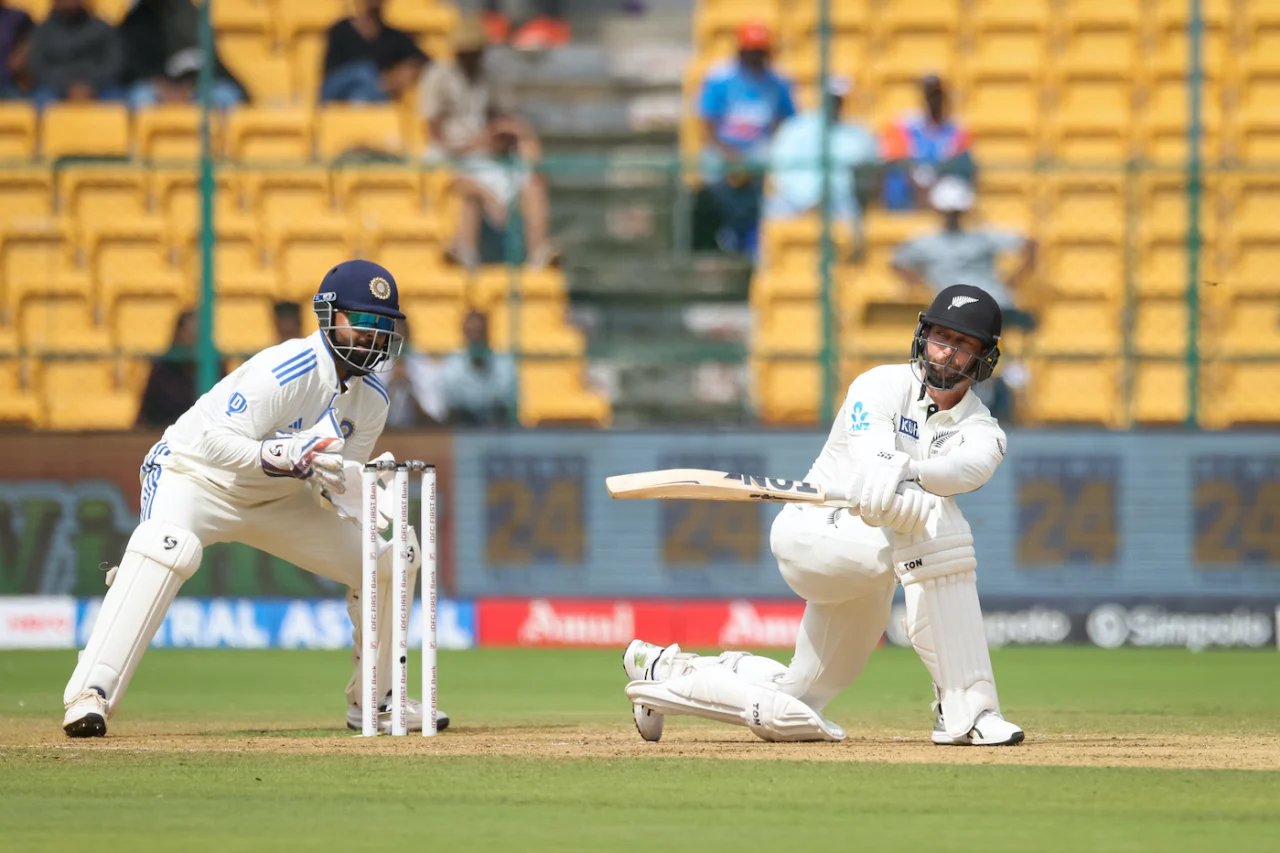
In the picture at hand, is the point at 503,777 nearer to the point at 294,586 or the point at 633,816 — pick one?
the point at 633,816

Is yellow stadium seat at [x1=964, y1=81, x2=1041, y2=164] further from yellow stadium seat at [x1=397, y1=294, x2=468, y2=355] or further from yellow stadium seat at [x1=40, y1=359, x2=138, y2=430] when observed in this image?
yellow stadium seat at [x1=40, y1=359, x2=138, y2=430]

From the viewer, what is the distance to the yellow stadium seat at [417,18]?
1459cm

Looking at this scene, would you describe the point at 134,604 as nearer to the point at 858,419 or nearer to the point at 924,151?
the point at 858,419

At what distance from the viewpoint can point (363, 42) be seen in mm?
14016

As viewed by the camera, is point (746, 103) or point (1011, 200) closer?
point (1011, 200)

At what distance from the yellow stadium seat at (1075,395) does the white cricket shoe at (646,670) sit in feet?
19.8

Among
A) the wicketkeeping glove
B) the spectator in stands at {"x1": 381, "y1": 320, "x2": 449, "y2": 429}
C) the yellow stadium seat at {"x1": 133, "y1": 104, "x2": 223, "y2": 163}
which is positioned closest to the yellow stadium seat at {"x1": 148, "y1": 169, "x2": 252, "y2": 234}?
the yellow stadium seat at {"x1": 133, "y1": 104, "x2": 223, "y2": 163}

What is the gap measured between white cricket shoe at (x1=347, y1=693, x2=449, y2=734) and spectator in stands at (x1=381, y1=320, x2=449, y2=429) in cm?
503

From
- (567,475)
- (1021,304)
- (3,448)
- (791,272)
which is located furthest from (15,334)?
(1021,304)

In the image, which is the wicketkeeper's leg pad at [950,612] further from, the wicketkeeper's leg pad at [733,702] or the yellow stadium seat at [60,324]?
the yellow stadium seat at [60,324]

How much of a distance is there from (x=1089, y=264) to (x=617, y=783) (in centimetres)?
773

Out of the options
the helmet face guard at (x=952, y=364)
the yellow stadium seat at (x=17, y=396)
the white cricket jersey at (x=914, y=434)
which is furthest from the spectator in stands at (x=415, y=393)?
the helmet face guard at (x=952, y=364)

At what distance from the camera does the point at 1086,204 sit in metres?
12.3

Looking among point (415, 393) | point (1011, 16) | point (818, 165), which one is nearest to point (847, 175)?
point (818, 165)
